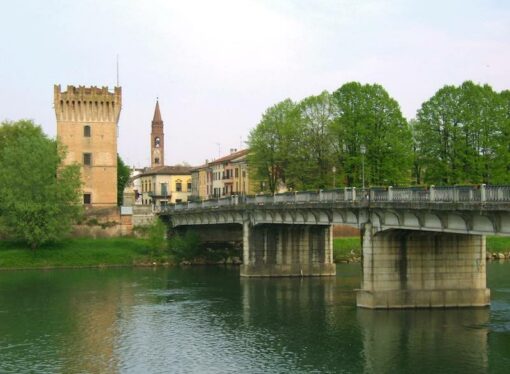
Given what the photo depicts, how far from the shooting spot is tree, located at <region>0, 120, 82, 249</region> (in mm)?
90688

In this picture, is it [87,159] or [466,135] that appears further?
[87,159]

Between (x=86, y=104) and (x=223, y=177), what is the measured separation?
41017 millimetres

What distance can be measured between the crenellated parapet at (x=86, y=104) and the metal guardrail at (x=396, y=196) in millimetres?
35396

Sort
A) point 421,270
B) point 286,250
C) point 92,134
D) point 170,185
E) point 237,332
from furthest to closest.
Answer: point 170,185
point 92,134
point 286,250
point 421,270
point 237,332

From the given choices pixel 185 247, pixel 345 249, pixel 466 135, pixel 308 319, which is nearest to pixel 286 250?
pixel 345 249

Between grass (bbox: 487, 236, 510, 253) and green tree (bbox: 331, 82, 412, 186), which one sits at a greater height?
green tree (bbox: 331, 82, 412, 186)

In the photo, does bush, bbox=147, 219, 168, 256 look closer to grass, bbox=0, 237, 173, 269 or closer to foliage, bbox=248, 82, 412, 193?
grass, bbox=0, 237, 173, 269

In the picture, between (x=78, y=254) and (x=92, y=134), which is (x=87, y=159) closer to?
(x=92, y=134)

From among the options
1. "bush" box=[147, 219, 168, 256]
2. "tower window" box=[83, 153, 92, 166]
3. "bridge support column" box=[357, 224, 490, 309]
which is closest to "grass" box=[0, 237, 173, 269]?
"bush" box=[147, 219, 168, 256]

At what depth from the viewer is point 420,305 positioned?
53.8 metres

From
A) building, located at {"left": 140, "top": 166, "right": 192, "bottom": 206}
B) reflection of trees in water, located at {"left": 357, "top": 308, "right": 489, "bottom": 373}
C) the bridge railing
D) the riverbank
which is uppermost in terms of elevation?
building, located at {"left": 140, "top": 166, "right": 192, "bottom": 206}

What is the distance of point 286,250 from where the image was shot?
266ft

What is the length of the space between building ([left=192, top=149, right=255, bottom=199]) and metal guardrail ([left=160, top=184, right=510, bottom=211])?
52.1m

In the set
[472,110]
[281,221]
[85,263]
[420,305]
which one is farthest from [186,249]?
[420,305]
